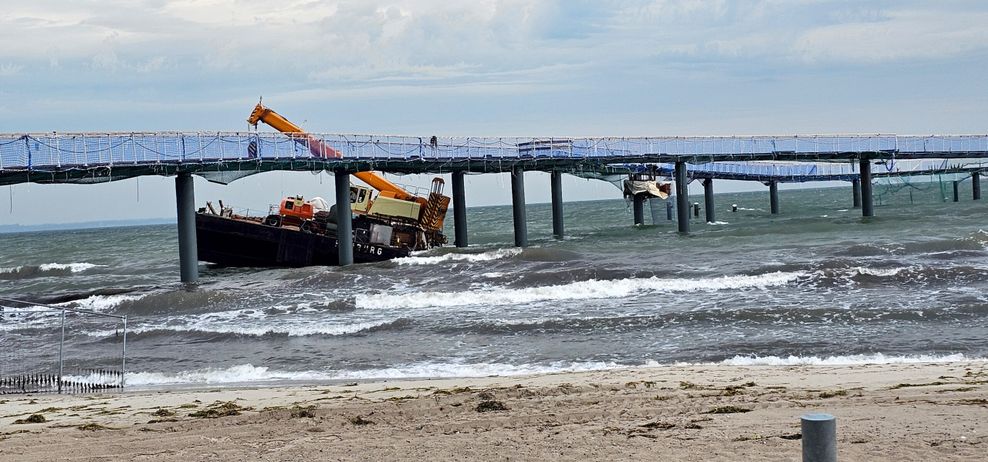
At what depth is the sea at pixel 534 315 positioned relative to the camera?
1925 cm

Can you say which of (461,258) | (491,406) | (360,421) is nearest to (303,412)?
(360,421)

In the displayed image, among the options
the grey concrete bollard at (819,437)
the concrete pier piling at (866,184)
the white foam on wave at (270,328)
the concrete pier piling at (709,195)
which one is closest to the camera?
the grey concrete bollard at (819,437)

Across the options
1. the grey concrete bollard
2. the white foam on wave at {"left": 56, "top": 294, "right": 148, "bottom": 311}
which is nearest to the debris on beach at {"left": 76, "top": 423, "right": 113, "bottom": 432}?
the grey concrete bollard

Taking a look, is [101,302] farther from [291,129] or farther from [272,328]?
[291,129]

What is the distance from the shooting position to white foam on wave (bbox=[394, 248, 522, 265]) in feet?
139

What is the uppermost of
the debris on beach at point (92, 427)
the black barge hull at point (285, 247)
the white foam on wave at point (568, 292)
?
the black barge hull at point (285, 247)

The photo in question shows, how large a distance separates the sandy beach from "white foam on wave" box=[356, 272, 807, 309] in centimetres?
1424

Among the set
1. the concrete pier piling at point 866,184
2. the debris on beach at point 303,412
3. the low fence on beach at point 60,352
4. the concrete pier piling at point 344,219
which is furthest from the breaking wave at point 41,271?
the debris on beach at point 303,412

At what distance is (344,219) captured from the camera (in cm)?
4284

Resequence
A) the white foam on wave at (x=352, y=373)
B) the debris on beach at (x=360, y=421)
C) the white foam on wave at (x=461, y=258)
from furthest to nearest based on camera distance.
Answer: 1. the white foam on wave at (x=461, y=258)
2. the white foam on wave at (x=352, y=373)
3. the debris on beach at (x=360, y=421)

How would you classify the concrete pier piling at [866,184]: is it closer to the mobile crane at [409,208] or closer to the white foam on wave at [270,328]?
the mobile crane at [409,208]

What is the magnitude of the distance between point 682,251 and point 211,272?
21.3 m

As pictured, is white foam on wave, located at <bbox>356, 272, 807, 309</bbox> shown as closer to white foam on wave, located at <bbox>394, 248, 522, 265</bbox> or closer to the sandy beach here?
white foam on wave, located at <bbox>394, 248, 522, 265</bbox>

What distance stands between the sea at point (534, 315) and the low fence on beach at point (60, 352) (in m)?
0.12
